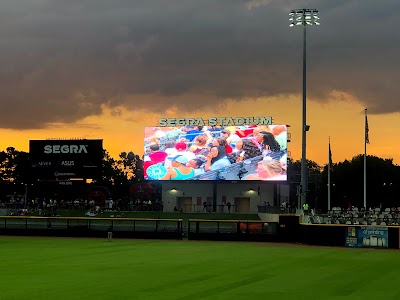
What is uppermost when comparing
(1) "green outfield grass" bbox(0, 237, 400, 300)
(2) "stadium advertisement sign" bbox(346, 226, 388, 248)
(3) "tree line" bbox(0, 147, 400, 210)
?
(3) "tree line" bbox(0, 147, 400, 210)

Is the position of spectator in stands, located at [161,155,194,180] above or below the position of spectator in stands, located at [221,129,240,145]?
below

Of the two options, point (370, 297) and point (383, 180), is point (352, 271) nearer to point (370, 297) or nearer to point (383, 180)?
point (370, 297)

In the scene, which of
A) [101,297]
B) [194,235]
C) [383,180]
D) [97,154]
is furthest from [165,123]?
[101,297]

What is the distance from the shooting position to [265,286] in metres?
21.8

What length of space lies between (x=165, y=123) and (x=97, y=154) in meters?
12.3

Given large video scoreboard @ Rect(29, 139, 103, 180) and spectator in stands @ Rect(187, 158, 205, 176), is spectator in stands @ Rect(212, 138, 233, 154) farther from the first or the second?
large video scoreboard @ Rect(29, 139, 103, 180)

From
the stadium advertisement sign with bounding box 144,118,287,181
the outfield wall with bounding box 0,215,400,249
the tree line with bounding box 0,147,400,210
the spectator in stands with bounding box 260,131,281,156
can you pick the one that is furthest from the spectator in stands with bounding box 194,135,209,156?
the tree line with bounding box 0,147,400,210

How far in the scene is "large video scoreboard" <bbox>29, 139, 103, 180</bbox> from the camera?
81562mm

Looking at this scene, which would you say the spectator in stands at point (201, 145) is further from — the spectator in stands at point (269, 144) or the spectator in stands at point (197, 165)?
the spectator in stands at point (269, 144)

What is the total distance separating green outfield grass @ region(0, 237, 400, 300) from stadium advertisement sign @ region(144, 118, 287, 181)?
1843 inches

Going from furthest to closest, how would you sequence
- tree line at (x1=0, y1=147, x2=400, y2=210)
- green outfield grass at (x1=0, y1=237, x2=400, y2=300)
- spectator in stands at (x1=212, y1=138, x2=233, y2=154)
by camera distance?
tree line at (x1=0, y1=147, x2=400, y2=210) < spectator in stands at (x1=212, y1=138, x2=233, y2=154) < green outfield grass at (x1=0, y1=237, x2=400, y2=300)

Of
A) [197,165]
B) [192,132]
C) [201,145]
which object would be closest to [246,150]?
[201,145]

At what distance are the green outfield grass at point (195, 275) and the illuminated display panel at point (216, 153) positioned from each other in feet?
154

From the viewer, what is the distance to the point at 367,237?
4519 centimetres
